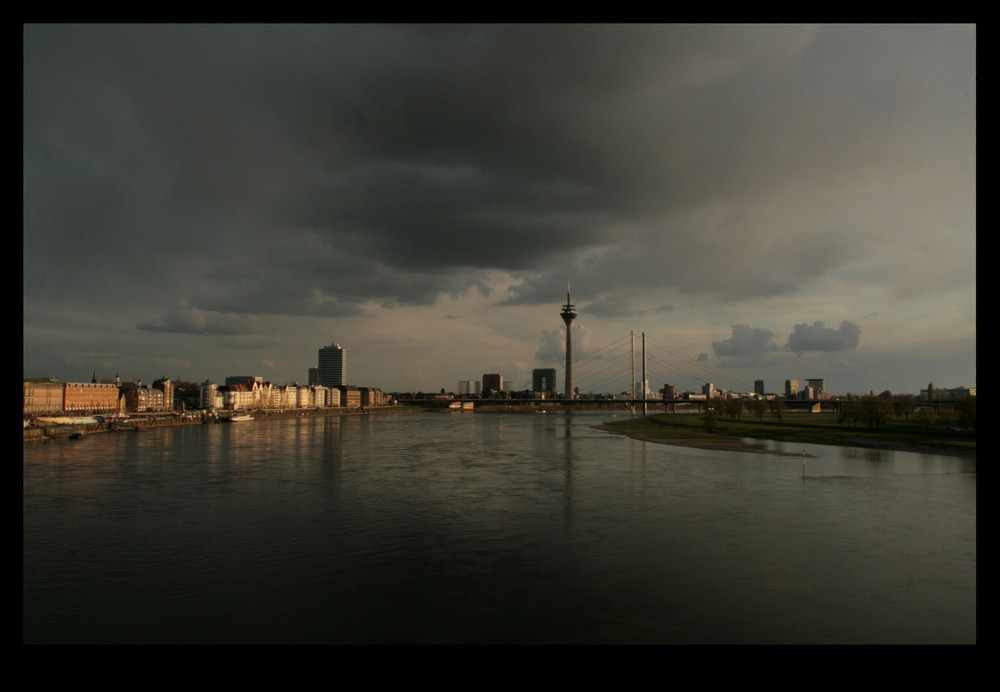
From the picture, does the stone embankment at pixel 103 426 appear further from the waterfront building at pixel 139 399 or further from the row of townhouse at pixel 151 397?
the waterfront building at pixel 139 399

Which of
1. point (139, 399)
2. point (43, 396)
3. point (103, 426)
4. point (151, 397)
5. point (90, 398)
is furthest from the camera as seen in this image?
point (151, 397)

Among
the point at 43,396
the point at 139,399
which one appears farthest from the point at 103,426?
the point at 139,399

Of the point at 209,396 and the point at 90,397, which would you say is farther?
the point at 209,396

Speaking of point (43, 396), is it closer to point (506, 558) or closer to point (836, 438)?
point (506, 558)

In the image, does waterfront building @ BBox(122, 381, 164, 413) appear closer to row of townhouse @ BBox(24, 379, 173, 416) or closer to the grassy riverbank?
row of townhouse @ BBox(24, 379, 173, 416)

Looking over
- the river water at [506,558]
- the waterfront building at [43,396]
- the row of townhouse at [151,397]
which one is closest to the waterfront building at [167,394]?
the row of townhouse at [151,397]

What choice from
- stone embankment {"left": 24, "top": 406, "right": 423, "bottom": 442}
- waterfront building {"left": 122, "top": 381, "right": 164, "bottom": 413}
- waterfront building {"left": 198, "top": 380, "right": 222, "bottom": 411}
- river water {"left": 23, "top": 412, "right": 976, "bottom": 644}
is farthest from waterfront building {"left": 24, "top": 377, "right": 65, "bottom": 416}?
river water {"left": 23, "top": 412, "right": 976, "bottom": 644}

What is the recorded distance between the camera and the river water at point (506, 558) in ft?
37.3

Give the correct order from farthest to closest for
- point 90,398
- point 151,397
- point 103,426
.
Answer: point 151,397 → point 90,398 → point 103,426

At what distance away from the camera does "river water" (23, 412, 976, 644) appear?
37.3 ft

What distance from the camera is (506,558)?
15727 mm
